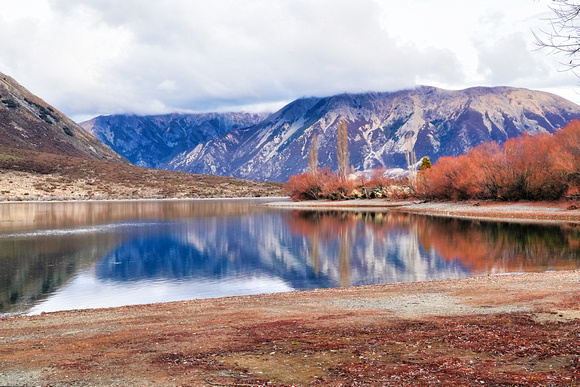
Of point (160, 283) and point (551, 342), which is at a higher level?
point (551, 342)

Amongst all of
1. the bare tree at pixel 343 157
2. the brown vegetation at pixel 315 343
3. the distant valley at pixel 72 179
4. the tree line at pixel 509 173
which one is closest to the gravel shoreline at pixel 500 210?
the tree line at pixel 509 173

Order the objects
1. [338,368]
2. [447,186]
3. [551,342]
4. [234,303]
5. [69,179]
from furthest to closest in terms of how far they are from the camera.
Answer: [69,179], [447,186], [234,303], [551,342], [338,368]

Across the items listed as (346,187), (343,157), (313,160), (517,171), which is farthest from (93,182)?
(517,171)

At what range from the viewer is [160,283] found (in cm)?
2442

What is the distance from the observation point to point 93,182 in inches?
5871

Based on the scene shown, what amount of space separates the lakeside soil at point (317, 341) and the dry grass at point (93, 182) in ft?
396

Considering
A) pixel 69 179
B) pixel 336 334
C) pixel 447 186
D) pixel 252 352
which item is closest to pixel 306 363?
pixel 252 352

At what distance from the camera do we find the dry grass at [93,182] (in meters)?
131

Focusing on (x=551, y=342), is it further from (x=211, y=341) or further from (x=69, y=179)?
(x=69, y=179)

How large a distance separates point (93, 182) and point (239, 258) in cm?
12833

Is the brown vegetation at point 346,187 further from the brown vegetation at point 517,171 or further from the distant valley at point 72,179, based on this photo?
the distant valley at point 72,179

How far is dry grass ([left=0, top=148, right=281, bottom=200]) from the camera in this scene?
131 meters

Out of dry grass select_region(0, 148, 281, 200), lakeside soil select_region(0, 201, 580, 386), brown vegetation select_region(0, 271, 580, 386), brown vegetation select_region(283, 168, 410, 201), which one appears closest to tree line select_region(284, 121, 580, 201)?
brown vegetation select_region(283, 168, 410, 201)

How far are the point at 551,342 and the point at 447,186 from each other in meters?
76.4
